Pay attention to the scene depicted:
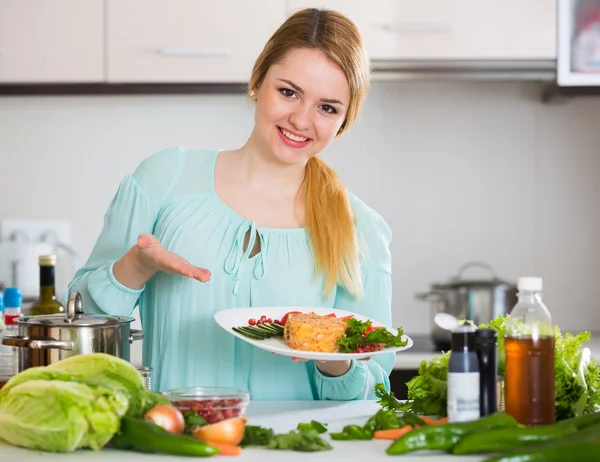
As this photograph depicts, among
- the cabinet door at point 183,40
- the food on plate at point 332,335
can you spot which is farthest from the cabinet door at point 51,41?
the food on plate at point 332,335

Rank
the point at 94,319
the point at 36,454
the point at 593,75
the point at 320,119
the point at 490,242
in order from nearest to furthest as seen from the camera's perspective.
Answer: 1. the point at 36,454
2. the point at 94,319
3. the point at 320,119
4. the point at 593,75
5. the point at 490,242

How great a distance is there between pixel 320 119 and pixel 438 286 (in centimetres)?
144

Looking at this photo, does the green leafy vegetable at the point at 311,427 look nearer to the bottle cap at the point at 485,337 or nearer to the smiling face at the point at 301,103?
the bottle cap at the point at 485,337

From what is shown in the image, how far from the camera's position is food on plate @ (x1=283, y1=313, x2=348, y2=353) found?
1.63m

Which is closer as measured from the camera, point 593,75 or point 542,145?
point 593,75

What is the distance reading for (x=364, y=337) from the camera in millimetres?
1640

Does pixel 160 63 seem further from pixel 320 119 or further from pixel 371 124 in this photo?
pixel 320 119

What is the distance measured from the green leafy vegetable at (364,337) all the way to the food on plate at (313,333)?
15 mm

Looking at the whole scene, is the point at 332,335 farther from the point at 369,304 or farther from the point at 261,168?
the point at 261,168

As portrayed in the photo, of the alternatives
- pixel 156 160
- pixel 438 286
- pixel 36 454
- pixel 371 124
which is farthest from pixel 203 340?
pixel 371 124

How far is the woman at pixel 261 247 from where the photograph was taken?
6.29 ft

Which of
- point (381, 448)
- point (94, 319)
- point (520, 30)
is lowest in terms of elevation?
point (381, 448)

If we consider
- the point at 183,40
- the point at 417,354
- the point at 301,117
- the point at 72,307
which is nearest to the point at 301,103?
the point at 301,117

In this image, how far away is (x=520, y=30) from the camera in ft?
10.5
